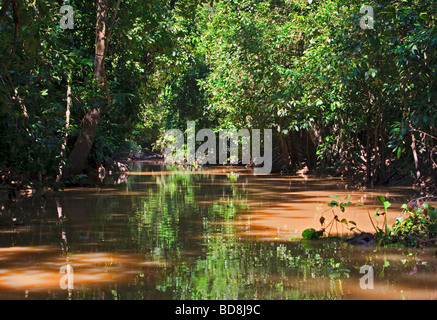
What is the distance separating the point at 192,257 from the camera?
7.60m

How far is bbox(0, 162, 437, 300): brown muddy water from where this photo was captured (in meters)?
5.88

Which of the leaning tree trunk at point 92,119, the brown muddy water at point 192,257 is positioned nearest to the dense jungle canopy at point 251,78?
the leaning tree trunk at point 92,119

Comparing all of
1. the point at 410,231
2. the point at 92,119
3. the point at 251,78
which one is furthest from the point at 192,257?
the point at 251,78

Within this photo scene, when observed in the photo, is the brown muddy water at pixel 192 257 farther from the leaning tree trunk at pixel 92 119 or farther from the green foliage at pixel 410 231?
the leaning tree trunk at pixel 92 119

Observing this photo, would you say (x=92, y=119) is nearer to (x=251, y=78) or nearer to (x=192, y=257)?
(x=251, y=78)

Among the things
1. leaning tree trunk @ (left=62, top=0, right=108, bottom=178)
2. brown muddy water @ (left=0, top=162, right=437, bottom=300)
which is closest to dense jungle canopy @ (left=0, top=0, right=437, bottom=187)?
leaning tree trunk @ (left=62, top=0, right=108, bottom=178)

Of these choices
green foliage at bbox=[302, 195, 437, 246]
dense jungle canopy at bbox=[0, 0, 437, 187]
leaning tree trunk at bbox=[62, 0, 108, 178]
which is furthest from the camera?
leaning tree trunk at bbox=[62, 0, 108, 178]

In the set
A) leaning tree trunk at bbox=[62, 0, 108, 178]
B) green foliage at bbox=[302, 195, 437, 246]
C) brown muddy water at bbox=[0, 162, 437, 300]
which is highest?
leaning tree trunk at bbox=[62, 0, 108, 178]

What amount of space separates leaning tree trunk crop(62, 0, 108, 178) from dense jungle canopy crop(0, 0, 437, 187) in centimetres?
4

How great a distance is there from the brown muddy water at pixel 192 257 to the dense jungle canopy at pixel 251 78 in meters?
1.75

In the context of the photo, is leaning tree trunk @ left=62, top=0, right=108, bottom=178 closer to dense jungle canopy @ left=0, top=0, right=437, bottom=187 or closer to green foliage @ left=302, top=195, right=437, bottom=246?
dense jungle canopy @ left=0, top=0, right=437, bottom=187

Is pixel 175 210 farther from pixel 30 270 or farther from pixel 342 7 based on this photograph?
pixel 342 7

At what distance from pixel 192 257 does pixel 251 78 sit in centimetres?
1861

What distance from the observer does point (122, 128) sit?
24.4 m
